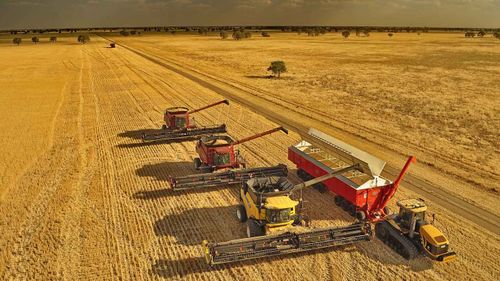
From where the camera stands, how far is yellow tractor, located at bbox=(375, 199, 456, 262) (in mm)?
11852

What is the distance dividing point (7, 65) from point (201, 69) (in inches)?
1355

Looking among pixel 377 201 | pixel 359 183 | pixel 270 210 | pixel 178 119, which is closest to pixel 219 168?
pixel 270 210

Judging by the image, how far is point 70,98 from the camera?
3797 cm

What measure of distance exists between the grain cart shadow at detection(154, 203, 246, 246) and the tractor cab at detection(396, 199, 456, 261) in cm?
540

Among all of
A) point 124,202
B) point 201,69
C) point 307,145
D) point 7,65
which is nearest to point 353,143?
point 307,145

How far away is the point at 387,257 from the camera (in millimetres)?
12750

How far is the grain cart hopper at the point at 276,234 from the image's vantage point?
39.8 feet

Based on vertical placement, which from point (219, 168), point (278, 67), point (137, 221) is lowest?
point (137, 221)

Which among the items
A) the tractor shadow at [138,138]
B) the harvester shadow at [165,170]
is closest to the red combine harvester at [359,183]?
the harvester shadow at [165,170]

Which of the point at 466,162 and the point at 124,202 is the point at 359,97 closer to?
the point at 466,162

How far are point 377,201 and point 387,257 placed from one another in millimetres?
2200

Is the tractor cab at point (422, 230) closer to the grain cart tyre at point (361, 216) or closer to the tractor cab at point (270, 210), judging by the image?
the grain cart tyre at point (361, 216)

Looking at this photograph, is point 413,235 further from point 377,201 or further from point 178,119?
point 178,119

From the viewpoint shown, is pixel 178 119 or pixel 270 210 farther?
pixel 178 119
